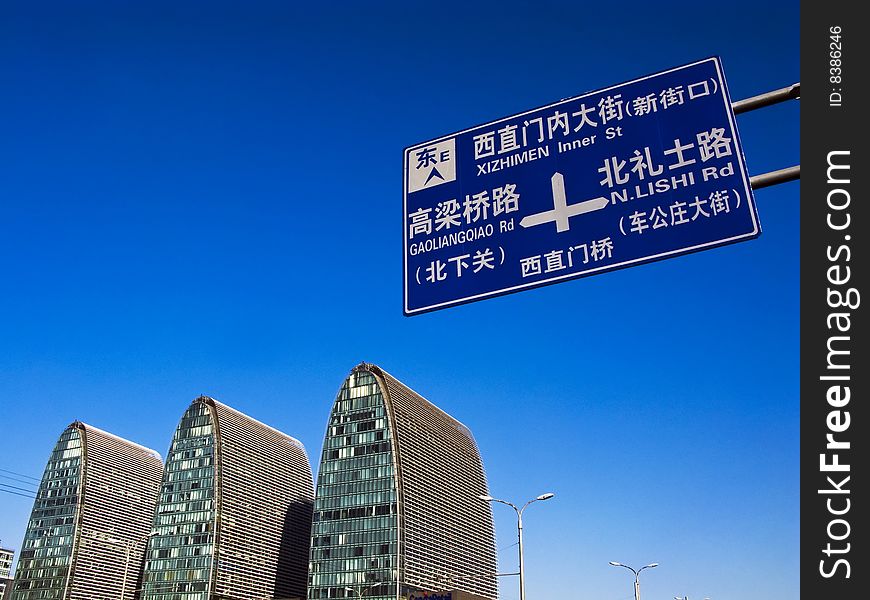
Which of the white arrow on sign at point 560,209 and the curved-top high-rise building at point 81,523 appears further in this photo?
the curved-top high-rise building at point 81,523

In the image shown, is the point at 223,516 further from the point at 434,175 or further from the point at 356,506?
the point at 434,175

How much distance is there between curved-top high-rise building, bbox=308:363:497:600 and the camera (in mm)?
115438

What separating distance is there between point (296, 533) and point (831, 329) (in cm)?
16915

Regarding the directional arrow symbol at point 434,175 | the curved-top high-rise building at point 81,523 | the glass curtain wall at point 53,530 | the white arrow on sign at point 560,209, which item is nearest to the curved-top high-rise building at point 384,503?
the curved-top high-rise building at point 81,523

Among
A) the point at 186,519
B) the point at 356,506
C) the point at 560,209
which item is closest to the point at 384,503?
the point at 356,506

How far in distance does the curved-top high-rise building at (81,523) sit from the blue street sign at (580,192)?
528 ft

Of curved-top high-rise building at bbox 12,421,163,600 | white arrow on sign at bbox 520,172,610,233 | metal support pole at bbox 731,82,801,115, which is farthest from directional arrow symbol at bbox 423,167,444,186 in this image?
curved-top high-rise building at bbox 12,421,163,600

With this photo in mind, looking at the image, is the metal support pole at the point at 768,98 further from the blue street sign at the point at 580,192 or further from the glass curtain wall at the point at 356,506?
the glass curtain wall at the point at 356,506

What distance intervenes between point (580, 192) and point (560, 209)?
1.00 feet

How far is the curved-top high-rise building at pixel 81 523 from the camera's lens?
150000 mm

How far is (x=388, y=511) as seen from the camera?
116688 millimetres

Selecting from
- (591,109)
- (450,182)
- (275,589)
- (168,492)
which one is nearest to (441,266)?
(450,182)

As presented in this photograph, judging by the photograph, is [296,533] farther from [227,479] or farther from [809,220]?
[809,220]

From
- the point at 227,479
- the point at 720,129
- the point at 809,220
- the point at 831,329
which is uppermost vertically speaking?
the point at 227,479
